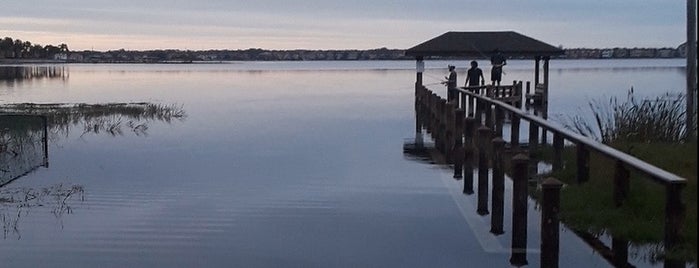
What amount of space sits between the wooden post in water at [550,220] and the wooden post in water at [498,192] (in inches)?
71.3

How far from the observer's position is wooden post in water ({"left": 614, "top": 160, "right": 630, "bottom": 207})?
7738mm

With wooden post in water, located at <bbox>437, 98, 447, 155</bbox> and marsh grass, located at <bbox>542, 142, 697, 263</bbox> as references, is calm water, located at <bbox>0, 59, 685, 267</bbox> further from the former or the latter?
wooden post in water, located at <bbox>437, 98, 447, 155</bbox>

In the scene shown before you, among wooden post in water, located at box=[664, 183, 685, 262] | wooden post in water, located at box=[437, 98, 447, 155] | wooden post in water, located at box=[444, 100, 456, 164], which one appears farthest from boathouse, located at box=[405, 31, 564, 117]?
wooden post in water, located at box=[664, 183, 685, 262]

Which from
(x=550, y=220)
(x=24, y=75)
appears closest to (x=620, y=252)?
(x=550, y=220)

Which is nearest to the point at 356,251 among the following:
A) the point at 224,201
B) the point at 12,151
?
the point at 224,201

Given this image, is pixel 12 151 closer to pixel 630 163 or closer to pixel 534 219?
pixel 534 219

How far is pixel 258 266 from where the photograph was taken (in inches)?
326

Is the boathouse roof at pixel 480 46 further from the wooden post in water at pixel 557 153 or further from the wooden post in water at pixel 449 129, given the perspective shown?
the wooden post in water at pixel 557 153

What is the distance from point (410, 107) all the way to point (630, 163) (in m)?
30.8

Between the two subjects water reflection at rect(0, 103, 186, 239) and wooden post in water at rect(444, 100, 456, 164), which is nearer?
water reflection at rect(0, 103, 186, 239)

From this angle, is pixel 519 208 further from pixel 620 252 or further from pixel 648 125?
pixel 648 125

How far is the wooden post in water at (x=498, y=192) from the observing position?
368 inches

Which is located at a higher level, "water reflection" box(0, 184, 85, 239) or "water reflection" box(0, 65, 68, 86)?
"water reflection" box(0, 65, 68, 86)

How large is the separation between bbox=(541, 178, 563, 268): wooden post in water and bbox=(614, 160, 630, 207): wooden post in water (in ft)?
2.19
